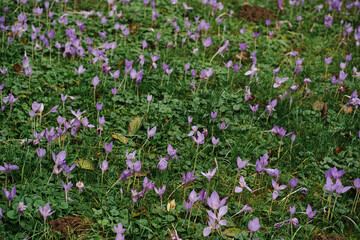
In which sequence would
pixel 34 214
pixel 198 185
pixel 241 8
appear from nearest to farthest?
pixel 34 214
pixel 198 185
pixel 241 8

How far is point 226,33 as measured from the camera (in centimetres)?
507

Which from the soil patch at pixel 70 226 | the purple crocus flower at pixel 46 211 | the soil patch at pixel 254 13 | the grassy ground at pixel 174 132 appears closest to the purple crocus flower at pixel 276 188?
the grassy ground at pixel 174 132

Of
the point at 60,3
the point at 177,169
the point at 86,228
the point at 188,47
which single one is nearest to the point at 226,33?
the point at 188,47

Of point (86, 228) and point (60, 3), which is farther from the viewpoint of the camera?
point (60, 3)

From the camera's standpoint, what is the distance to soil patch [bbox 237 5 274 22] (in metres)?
5.49

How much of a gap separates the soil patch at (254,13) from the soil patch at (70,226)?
4060mm

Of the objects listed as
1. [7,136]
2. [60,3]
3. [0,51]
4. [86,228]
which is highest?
[60,3]

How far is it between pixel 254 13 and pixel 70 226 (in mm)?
4282

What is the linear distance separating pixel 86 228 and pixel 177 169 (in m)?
0.85

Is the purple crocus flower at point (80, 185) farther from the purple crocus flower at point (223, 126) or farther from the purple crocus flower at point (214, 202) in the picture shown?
the purple crocus flower at point (223, 126)

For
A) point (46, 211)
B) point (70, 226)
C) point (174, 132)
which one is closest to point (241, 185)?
point (174, 132)

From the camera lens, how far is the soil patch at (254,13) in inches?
216

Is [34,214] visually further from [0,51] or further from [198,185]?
[0,51]

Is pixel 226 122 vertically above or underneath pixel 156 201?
above
